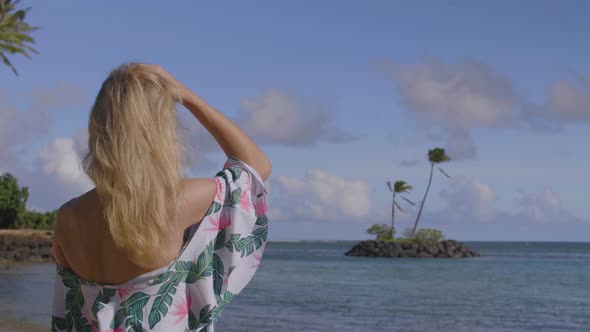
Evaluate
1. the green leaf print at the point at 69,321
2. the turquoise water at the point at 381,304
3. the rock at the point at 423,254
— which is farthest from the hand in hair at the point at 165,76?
the rock at the point at 423,254

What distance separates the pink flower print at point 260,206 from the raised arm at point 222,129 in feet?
0.21

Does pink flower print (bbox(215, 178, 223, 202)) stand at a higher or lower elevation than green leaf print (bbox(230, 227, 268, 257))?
higher

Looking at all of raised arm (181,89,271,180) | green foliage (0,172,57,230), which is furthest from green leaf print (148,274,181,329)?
green foliage (0,172,57,230)

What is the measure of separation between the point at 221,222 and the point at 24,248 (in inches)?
1415

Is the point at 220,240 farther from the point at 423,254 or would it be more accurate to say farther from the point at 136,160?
the point at 423,254

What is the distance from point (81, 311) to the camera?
6.21 feet

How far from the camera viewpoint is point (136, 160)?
1.64 meters

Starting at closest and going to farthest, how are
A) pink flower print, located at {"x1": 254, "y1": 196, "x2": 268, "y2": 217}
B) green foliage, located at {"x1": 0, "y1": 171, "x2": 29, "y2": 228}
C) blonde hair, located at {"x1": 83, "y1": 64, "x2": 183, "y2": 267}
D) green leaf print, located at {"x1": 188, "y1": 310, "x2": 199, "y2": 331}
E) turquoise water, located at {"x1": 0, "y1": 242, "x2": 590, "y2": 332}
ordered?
blonde hair, located at {"x1": 83, "y1": 64, "x2": 183, "y2": 267} → green leaf print, located at {"x1": 188, "y1": 310, "x2": 199, "y2": 331} → pink flower print, located at {"x1": 254, "y1": 196, "x2": 268, "y2": 217} → turquoise water, located at {"x1": 0, "y1": 242, "x2": 590, "y2": 332} → green foliage, located at {"x1": 0, "y1": 171, "x2": 29, "y2": 228}

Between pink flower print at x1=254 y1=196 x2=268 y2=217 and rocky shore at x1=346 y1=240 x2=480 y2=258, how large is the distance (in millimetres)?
52529

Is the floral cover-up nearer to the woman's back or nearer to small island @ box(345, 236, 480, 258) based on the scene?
the woman's back

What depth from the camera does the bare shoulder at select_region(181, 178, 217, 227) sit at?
1.76 meters

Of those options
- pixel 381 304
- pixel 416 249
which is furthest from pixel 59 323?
pixel 416 249

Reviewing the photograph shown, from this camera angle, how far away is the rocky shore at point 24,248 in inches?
1373

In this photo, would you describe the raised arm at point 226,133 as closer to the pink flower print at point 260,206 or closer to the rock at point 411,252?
the pink flower print at point 260,206
